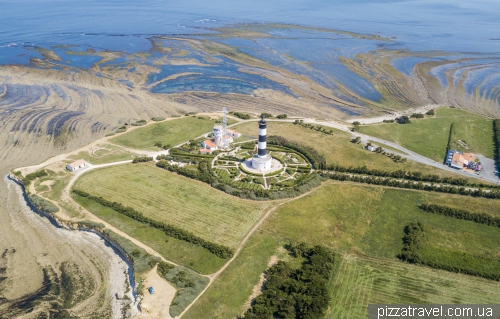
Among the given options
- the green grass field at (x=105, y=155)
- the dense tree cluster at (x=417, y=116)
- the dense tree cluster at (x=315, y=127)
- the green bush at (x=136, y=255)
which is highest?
the dense tree cluster at (x=417, y=116)

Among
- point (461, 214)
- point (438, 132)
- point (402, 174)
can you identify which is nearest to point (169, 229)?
point (402, 174)

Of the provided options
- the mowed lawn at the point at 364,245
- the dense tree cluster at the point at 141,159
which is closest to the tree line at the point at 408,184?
the mowed lawn at the point at 364,245

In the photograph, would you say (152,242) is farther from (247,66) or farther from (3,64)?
(3,64)

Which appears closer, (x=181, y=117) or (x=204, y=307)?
(x=204, y=307)

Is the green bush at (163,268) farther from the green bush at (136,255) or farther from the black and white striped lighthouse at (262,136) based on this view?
the black and white striped lighthouse at (262,136)

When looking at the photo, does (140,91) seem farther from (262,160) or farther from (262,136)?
(262,136)

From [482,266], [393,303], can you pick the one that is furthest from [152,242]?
[482,266]
